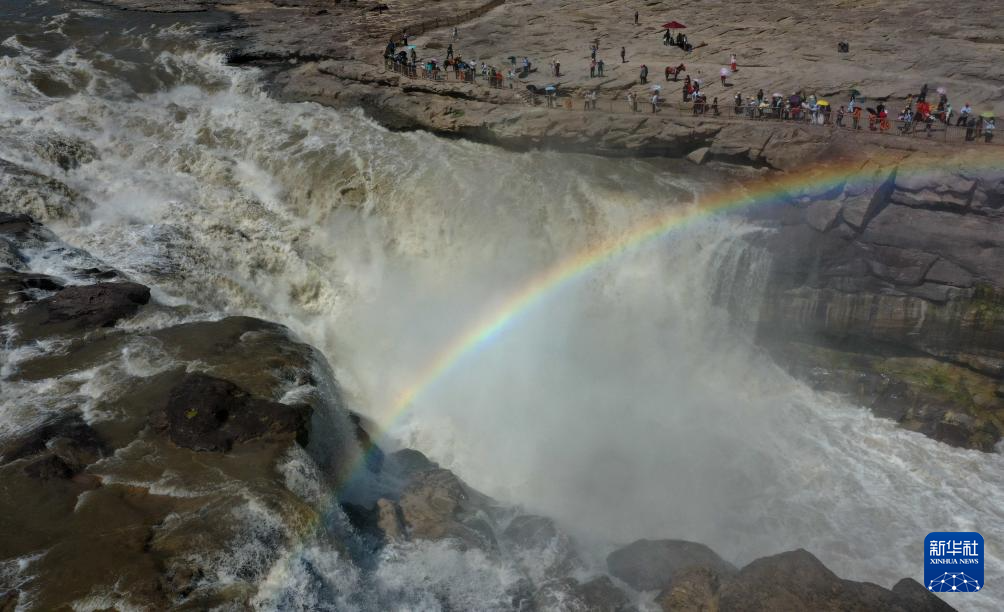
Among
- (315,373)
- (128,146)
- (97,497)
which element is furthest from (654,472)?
(128,146)

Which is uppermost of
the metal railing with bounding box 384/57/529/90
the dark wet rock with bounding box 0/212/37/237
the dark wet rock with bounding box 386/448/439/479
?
the metal railing with bounding box 384/57/529/90

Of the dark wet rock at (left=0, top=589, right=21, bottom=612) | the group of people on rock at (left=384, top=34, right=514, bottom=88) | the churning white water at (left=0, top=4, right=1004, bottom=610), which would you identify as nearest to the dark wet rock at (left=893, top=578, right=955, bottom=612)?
the churning white water at (left=0, top=4, right=1004, bottom=610)

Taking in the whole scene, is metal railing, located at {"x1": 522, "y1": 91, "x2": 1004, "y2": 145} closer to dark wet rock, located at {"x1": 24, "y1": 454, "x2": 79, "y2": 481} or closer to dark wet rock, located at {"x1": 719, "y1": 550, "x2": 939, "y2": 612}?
dark wet rock, located at {"x1": 719, "y1": 550, "x2": 939, "y2": 612}

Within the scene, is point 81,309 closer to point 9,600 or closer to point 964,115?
point 9,600

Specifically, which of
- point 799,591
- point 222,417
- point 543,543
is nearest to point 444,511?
point 543,543

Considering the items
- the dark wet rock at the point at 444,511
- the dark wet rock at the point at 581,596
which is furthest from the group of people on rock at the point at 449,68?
the dark wet rock at the point at 581,596

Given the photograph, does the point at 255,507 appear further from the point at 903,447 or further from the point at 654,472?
the point at 903,447

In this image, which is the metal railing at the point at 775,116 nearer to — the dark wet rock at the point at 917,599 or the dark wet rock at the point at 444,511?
the dark wet rock at the point at 917,599
